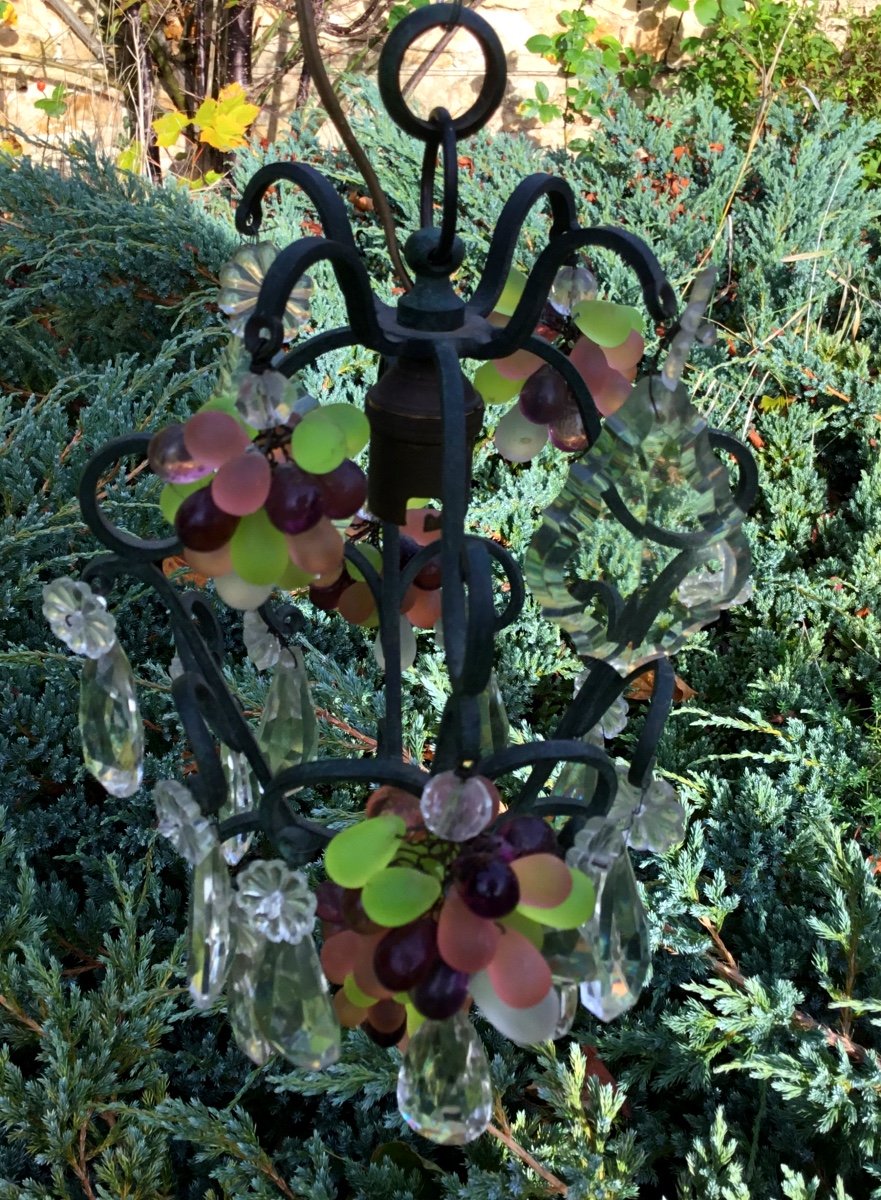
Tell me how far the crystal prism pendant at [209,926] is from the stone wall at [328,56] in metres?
3.14

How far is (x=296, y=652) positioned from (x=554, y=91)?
128 inches

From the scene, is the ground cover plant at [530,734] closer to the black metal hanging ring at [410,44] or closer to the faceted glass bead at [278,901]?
the faceted glass bead at [278,901]

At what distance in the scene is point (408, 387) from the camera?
18.9 inches

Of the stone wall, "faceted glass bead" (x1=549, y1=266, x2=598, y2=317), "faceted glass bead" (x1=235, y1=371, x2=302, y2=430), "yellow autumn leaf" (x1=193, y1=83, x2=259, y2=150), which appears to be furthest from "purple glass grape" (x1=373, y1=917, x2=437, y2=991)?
the stone wall

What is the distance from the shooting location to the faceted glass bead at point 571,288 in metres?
0.52

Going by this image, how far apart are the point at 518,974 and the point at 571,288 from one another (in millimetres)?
352

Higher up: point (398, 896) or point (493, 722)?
point (398, 896)

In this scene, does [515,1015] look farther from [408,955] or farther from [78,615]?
[78,615]

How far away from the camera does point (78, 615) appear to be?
44 cm

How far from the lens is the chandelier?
1.23 feet

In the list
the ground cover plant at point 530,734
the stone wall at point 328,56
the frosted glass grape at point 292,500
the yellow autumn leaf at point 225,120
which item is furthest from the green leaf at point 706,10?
the frosted glass grape at point 292,500

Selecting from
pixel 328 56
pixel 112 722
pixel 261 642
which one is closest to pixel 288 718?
pixel 261 642

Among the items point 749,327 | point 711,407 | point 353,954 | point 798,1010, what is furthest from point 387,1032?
point 749,327

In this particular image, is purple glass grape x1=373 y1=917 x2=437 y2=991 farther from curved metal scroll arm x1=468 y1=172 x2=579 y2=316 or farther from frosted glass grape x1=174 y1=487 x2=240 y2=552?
curved metal scroll arm x1=468 y1=172 x2=579 y2=316
